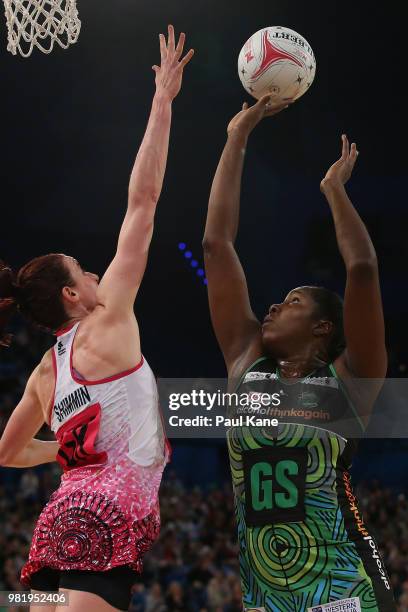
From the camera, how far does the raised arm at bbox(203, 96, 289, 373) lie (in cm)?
350

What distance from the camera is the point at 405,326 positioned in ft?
40.7

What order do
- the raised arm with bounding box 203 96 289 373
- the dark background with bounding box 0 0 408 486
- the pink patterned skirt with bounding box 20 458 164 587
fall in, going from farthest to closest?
the dark background with bounding box 0 0 408 486 < the raised arm with bounding box 203 96 289 373 < the pink patterned skirt with bounding box 20 458 164 587

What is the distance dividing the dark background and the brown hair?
8.55 metres

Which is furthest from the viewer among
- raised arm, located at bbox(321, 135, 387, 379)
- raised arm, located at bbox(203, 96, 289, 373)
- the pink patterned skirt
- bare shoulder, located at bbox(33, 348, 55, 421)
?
raised arm, located at bbox(203, 96, 289, 373)

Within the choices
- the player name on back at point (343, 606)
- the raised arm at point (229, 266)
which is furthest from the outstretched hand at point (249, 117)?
the player name on back at point (343, 606)

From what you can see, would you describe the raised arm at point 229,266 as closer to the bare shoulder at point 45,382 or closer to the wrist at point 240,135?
the wrist at point 240,135

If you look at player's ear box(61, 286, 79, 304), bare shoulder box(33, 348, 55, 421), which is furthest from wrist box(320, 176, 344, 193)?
bare shoulder box(33, 348, 55, 421)

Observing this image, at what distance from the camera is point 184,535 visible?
1083cm

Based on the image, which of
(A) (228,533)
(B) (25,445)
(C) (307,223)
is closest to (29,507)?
(A) (228,533)

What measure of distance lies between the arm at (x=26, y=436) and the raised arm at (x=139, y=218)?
19.8 inches

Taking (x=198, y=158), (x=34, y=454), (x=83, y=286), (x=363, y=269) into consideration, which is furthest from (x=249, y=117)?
(x=198, y=158)

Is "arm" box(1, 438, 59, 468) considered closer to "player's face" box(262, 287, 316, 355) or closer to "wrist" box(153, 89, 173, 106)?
"player's face" box(262, 287, 316, 355)

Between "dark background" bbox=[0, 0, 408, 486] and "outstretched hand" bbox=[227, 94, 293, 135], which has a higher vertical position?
"dark background" bbox=[0, 0, 408, 486]

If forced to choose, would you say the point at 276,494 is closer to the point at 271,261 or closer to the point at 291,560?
the point at 291,560
